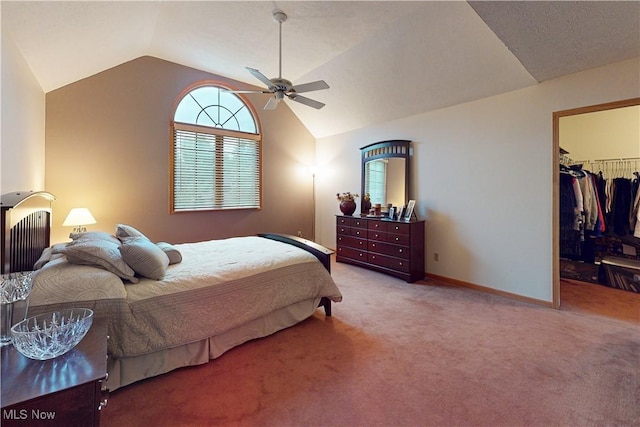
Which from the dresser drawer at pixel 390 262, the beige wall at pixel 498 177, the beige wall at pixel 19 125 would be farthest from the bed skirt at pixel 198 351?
the beige wall at pixel 498 177

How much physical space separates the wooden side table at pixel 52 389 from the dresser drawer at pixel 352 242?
386 cm

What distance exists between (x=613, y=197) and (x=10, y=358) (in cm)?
592

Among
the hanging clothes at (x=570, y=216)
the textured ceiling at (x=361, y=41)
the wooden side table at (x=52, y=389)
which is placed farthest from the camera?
the hanging clothes at (x=570, y=216)

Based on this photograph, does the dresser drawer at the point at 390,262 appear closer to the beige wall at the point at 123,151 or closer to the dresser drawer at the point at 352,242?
the dresser drawer at the point at 352,242

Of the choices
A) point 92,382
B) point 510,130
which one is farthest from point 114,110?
point 510,130

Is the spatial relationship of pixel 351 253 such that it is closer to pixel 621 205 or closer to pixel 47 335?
pixel 621 205

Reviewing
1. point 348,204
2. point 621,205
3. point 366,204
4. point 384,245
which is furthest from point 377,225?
point 621,205

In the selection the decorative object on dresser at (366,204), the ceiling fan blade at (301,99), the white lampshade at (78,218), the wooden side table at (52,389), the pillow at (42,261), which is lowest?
the wooden side table at (52,389)

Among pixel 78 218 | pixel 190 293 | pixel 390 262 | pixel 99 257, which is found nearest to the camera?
pixel 99 257

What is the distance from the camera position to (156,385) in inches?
74.2

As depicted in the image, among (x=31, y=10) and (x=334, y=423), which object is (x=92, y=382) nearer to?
(x=334, y=423)

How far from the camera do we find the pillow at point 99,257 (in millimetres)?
1895

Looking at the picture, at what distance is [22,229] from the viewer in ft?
6.59

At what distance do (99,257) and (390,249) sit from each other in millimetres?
3453
